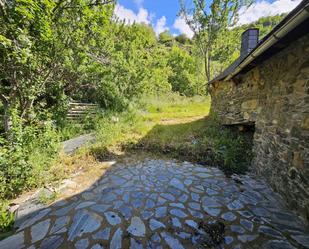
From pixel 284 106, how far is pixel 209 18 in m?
8.79

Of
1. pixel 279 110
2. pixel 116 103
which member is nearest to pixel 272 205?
pixel 279 110

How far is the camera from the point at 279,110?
2756 millimetres

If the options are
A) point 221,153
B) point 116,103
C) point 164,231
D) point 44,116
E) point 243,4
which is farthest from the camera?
point 243,4

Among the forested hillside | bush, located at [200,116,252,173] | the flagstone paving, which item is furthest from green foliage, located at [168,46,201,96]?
the flagstone paving

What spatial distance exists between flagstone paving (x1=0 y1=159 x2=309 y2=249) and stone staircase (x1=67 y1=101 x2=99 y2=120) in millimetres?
3934

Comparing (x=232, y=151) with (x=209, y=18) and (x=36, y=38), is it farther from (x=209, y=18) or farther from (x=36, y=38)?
(x=209, y=18)

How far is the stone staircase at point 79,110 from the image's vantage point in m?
6.21

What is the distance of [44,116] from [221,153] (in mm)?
5053

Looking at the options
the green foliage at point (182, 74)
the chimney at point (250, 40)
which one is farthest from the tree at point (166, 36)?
the chimney at point (250, 40)

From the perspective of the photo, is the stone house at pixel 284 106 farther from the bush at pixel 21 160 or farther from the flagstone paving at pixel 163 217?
the bush at pixel 21 160

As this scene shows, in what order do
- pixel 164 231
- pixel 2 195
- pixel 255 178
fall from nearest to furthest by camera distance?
1. pixel 164 231
2. pixel 2 195
3. pixel 255 178

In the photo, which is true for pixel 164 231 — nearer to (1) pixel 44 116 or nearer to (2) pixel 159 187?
(2) pixel 159 187

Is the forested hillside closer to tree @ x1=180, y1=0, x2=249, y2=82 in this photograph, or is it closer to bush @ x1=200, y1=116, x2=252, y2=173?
bush @ x1=200, y1=116, x2=252, y2=173

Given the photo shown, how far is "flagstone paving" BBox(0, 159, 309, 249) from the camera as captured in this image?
1813mm
